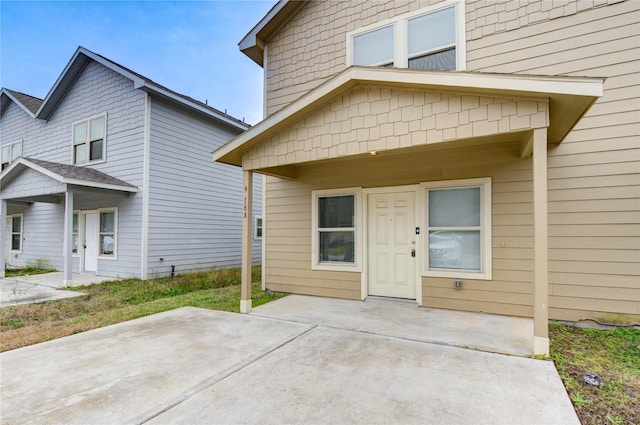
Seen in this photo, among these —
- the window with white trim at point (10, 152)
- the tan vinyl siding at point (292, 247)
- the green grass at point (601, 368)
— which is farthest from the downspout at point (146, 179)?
the green grass at point (601, 368)

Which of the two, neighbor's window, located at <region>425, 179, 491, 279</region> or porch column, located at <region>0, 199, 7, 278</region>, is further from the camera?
porch column, located at <region>0, 199, 7, 278</region>

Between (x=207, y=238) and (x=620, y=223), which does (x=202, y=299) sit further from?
(x=620, y=223)

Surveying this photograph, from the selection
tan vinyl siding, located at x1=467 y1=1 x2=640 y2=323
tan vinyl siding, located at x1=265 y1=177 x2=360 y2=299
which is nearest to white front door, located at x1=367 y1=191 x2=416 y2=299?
tan vinyl siding, located at x1=265 y1=177 x2=360 y2=299

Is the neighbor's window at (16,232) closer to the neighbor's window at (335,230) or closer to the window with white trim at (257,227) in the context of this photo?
the window with white trim at (257,227)

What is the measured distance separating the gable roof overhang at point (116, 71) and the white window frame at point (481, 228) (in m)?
7.56

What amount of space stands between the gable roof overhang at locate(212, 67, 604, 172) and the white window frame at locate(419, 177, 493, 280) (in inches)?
45.6

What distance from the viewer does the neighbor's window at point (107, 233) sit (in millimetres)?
9453

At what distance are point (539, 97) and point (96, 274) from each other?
11535mm

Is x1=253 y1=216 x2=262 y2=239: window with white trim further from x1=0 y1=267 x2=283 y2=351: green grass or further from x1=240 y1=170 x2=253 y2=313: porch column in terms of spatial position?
x1=240 y1=170 x2=253 y2=313: porch column

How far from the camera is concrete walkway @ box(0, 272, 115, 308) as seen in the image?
259 inches

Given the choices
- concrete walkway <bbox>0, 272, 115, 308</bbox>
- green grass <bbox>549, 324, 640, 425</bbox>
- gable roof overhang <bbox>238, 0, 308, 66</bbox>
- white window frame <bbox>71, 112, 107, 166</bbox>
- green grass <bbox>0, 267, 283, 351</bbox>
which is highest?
gable roof overhang <bbox>238, 0, 308, 66</bbox>

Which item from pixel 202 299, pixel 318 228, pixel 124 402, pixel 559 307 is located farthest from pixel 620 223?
pixel 202 299

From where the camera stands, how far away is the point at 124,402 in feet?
8.40

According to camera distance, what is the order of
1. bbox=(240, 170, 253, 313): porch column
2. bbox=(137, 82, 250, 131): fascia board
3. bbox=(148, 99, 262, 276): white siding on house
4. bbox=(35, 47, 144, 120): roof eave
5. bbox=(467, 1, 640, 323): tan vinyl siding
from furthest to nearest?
1. bbox=(35, 47, 144, 120): roof eave
2. bbox=(148, 99, 262, 276): white siding on house
3. bbox=(137, 82, 250, 131): fascia board
4. bbox=(240, 170, 253, 313): porch column
5. bbox=(467, 1, 640, 323): tan vinyl siding
